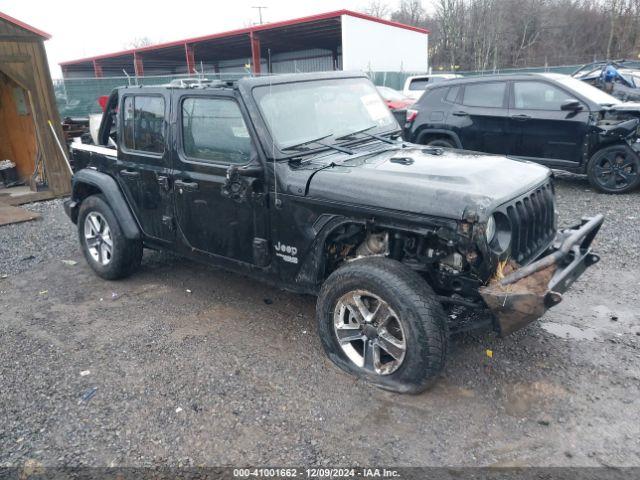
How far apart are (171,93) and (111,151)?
4.12 feet

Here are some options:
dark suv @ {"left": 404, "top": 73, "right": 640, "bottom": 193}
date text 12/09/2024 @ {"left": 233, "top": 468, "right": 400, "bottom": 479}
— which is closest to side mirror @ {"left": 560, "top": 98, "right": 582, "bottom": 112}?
dark suv @ {"left": 404, "top": 73, "right": 640, "bottom": 193}

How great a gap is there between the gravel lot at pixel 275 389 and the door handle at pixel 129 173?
1.18 m

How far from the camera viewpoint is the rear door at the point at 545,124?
751 centimetres

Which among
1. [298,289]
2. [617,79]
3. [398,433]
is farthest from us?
[617,79]

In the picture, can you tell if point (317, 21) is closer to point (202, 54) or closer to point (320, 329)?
point (202, 54)

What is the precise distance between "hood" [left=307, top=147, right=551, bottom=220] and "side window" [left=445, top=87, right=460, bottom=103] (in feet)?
16.3

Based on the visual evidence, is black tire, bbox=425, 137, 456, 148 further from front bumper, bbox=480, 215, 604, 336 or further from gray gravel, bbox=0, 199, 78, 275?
gray gravel, bbox=0, 199, 78, 275

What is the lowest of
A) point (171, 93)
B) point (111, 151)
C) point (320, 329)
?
point (320, 329)

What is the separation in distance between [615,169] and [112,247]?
698cm

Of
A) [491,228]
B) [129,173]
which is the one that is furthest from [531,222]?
[129,173]

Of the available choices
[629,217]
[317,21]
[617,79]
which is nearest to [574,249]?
[629,217]

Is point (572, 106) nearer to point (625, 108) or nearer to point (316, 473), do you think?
point (625, 108)

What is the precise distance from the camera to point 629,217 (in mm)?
6562

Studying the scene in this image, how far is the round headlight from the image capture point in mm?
2974
